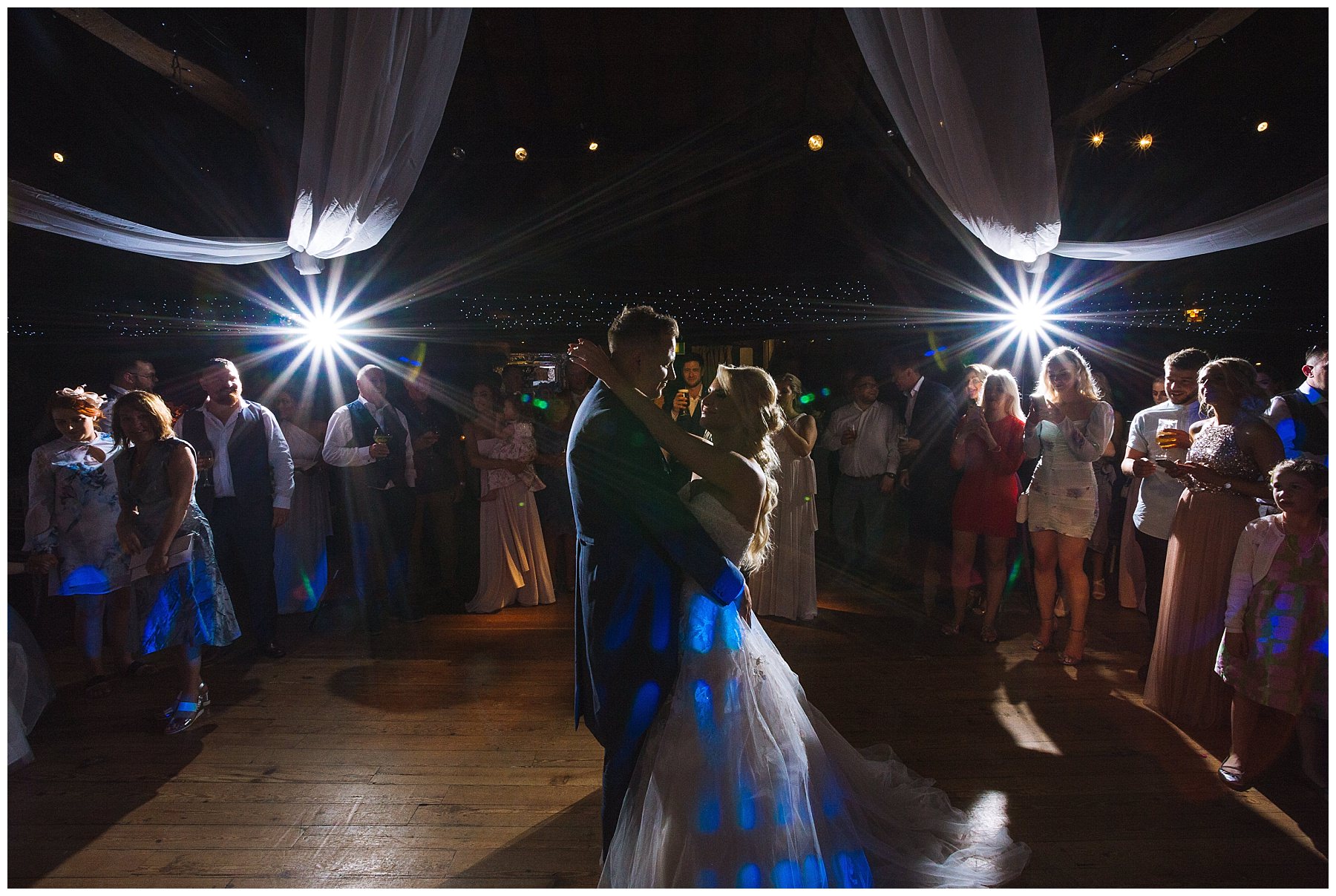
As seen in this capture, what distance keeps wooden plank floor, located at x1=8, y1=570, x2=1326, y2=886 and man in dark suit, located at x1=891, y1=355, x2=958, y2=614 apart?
950 mm

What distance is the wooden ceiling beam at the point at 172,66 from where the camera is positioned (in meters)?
3.23

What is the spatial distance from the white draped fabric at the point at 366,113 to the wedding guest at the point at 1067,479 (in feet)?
9.48

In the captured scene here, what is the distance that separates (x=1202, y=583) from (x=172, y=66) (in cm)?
595

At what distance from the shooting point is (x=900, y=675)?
10.1 ft

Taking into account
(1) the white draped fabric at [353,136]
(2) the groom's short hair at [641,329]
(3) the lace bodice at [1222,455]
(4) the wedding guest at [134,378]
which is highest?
(1) the white draped fabric at [353,136]

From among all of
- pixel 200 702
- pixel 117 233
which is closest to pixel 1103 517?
pixel 200 702

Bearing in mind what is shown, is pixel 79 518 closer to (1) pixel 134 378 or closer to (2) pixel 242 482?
(2) pixel 242 482

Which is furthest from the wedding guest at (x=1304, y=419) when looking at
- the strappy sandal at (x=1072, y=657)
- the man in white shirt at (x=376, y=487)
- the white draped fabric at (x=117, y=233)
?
the man in white shirt at (x=376, y=487)

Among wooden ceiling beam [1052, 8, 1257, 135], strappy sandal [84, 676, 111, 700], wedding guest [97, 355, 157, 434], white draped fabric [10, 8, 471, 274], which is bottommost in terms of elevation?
strappy sandal [84, 676, 111, 700]

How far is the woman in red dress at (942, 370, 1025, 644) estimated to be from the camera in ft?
11.3

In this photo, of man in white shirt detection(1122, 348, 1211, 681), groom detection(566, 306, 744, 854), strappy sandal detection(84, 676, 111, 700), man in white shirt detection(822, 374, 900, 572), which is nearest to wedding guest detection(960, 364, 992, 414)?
man in white shirt detection(822, 374, 900, 572)

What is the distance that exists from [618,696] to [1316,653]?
2.18 m

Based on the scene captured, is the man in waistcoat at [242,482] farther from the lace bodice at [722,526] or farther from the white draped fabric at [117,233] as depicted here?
the lace bodice at [722,526]

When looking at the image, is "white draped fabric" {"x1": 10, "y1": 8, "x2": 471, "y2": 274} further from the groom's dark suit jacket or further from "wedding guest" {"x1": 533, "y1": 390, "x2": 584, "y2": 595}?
"wedding guest" {"x1": 533, "y1": 390, "x2": 584, "y2": 595}
